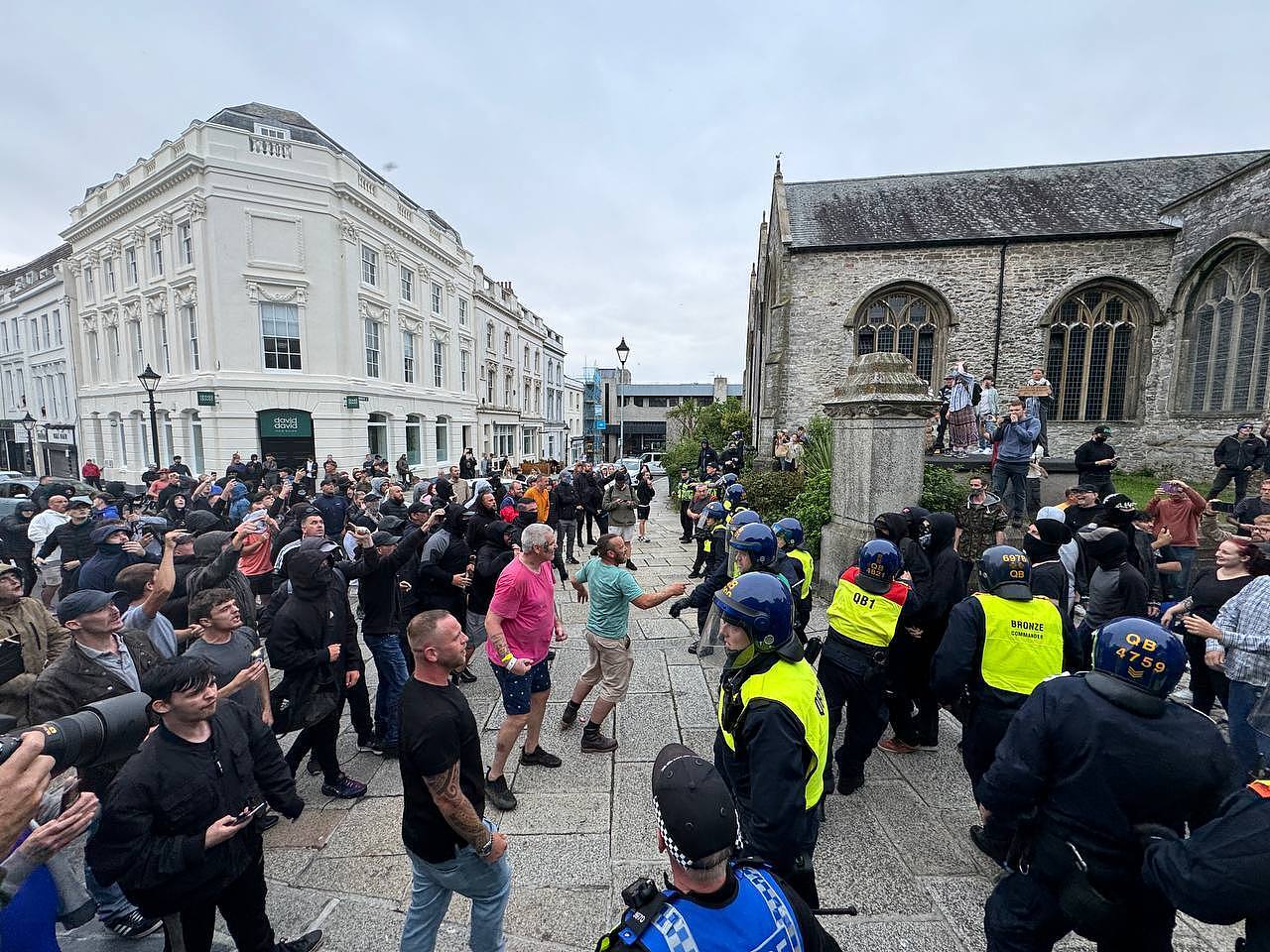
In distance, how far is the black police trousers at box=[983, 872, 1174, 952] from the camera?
1971 mm

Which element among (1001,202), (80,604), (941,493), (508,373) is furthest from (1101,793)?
(508,373)

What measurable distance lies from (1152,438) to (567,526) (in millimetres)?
19052

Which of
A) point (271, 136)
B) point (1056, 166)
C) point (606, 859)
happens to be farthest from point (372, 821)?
point (1056, 166)

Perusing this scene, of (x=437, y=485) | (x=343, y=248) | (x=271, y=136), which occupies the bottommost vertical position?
(x=437, y=485)

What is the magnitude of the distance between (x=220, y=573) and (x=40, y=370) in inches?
1743

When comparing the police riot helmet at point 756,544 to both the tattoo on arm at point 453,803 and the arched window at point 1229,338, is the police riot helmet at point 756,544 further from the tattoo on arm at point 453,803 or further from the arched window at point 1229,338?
the arched window at point 1229,338

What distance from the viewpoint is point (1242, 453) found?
29.6 ft

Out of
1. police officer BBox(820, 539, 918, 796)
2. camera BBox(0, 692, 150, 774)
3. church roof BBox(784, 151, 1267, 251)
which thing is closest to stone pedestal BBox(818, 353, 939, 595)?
police officer BBox(820, 539, 918, 796)

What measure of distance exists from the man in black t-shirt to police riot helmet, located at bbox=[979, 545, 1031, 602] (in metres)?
2.97

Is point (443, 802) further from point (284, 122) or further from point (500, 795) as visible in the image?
point (284, 122)

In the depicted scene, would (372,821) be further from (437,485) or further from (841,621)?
(437,485)

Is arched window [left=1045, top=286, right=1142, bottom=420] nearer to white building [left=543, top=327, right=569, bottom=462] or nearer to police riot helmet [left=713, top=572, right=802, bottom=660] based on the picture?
police riot helmet [left=713, top=572, right=802, bottom=660]

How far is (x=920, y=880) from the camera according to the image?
3045 millimetres

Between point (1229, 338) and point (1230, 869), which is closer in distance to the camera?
point (1230, 869)
